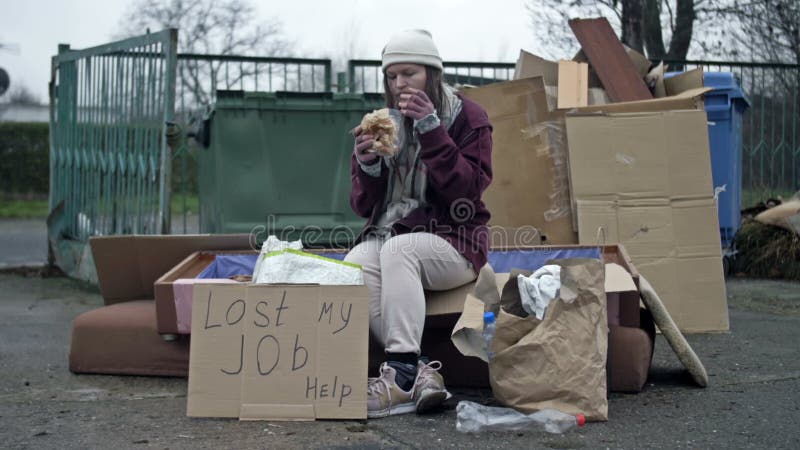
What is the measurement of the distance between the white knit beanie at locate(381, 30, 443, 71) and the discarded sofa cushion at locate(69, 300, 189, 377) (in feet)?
4.48

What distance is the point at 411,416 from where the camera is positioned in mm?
3057

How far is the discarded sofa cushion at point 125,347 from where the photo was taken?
3.69 metres

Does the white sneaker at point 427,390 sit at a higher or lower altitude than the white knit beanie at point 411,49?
lower

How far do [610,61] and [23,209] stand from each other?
50.1ft

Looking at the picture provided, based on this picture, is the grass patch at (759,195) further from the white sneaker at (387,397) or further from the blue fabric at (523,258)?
the white sneaker at (387,397)

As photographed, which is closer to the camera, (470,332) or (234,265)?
(470,332)

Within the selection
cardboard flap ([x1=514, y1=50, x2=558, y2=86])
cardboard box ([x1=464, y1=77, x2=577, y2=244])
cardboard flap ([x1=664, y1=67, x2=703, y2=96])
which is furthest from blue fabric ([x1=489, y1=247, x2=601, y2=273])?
cardboard flap ([x1=664, y1=67, x2=703, y2=96])

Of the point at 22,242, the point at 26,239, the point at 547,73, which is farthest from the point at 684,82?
the point at 26,239

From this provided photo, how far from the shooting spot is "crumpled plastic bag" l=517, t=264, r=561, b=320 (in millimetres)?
2984

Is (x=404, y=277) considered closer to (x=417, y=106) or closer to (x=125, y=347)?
(x=417, y=106)

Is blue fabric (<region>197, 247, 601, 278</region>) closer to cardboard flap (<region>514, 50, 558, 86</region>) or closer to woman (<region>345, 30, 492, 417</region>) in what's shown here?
woman (<region>345, 30, 492, 417</region>)

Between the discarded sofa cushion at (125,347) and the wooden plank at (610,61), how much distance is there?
2.99 meters

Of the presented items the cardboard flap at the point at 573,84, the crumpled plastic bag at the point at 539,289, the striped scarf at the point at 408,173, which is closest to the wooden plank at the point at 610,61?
the cardboard flap at the point at 573,84

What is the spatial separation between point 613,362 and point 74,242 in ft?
17.6
